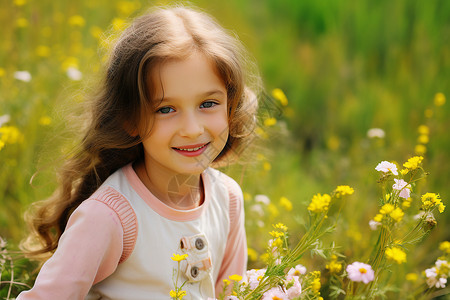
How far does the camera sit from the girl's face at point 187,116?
1532 millimetres

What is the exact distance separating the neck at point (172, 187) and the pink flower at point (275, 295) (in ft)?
1.76

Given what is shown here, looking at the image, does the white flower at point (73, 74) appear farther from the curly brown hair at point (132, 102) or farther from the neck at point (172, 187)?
the neck at point (172, 187)

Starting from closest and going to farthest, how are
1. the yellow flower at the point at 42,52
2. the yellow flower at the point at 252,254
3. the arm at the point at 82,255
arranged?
the arm at the point at 82,255 → the yellow flower at the point at 252,254 → the yellow flower at the point at 42,52

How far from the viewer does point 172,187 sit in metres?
1.75

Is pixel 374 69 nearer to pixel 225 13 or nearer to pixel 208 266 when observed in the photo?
pixel 225 13

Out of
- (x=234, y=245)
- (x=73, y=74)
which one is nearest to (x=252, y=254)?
(x=234, y=245)

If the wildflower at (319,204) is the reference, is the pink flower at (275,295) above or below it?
below

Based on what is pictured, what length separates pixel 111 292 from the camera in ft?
5.26

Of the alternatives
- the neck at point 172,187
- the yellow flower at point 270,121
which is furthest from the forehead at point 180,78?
the yellow flower at point 270,121

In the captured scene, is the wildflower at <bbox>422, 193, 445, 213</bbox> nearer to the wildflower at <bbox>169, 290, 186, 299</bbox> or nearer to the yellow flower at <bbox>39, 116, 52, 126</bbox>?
the wildflower at <bbox>169, 290, 186, 299</bbox>

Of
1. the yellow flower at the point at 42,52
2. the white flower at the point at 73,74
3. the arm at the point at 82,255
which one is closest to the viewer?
the arm at the point at 82,255

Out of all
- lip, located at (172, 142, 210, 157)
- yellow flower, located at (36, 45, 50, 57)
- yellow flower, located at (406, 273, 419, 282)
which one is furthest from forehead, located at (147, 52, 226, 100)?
yellow flower, located at (36, 45, 50, 57)

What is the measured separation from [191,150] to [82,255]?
1.39 ft

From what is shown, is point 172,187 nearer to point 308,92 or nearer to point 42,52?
point 42,52
